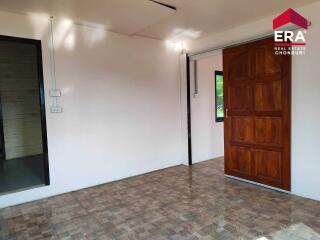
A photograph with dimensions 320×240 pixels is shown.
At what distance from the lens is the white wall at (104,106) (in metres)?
3.33

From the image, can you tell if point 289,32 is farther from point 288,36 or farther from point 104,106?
point 104,106

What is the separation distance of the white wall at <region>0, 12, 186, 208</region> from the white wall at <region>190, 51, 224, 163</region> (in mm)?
414

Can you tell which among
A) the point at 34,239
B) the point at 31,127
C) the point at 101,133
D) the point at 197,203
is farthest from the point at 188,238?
the point at 31,127

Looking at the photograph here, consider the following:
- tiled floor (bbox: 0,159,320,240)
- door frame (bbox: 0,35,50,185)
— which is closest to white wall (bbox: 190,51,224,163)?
tiled floor (bbox: 0,159,320,240)

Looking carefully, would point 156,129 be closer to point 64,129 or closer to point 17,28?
point 64,129

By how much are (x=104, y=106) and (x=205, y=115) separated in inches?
94.0

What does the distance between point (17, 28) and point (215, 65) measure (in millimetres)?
3937

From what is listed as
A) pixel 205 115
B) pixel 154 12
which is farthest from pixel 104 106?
pixel 205 115

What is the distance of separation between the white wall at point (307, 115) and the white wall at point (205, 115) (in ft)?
6.26

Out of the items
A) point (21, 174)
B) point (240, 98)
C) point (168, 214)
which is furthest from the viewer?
point (21, 174)

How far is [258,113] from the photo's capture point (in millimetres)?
3516

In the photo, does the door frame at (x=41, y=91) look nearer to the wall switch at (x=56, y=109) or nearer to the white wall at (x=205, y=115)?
the wall switch at (x=56, y=109)

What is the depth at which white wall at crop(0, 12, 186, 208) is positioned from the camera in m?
3.33

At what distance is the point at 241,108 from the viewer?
3.75 metres
